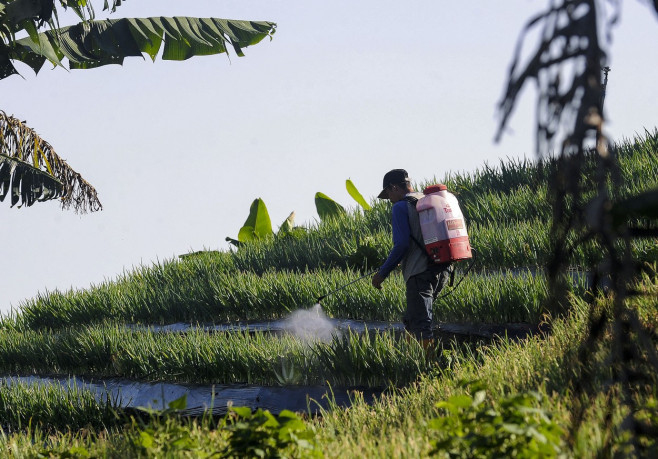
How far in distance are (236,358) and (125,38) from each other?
21.9ft

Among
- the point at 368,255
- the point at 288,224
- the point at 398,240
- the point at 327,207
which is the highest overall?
the point at 327,207

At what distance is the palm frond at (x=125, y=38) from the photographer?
1241 centimetres

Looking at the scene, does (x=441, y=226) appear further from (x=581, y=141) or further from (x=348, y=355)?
(x=581, y=141)

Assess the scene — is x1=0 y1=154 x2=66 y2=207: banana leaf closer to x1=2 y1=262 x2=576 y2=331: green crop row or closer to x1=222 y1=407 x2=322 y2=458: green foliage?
x1=2 y1=262 x2=576 y2=331: green crop row

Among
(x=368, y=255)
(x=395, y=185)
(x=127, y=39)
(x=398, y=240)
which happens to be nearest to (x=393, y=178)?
(x=395, y=185)

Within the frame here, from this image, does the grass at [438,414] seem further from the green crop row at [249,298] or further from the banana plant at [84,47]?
the banana plant at [84,47]

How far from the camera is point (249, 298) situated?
11117 mm

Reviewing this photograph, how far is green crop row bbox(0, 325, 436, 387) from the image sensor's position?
7.24 metres

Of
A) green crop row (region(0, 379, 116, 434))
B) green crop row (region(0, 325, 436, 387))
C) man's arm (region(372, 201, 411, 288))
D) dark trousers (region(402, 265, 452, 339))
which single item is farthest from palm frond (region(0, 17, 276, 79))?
dark trousers (region(402, 265, 452, 339))

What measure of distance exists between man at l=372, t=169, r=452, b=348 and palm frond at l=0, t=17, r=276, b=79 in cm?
588

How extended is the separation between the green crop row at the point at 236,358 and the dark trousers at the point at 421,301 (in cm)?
28

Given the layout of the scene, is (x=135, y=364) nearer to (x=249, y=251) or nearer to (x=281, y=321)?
(x=281, y=321)

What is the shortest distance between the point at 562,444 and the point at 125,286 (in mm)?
11784

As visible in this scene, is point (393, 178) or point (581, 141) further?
point (393, 178)
